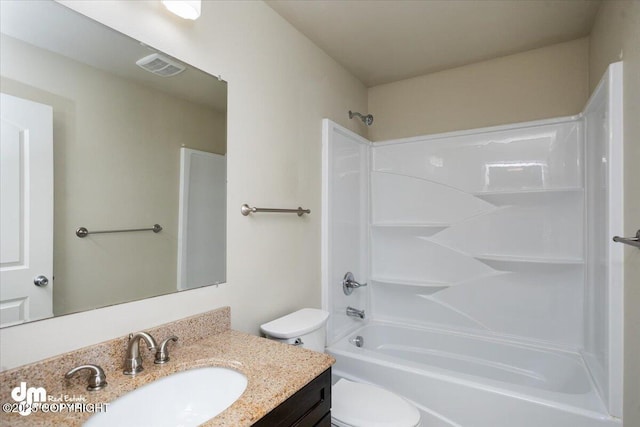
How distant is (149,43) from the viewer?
121cm

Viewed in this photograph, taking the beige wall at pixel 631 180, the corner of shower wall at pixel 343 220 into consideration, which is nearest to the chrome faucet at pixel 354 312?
the corner of shower wall at pixel 343 220

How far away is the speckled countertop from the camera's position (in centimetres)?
83

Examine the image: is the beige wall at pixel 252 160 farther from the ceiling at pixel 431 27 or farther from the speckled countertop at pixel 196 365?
the ceiling at pixel 431 27

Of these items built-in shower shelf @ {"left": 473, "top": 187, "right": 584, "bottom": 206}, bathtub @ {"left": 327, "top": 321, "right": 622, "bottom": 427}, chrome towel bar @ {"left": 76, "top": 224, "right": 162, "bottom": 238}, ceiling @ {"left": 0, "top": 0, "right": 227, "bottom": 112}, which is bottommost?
bathtub @ {"left": 327, "top": 321, "right": 622, "bottom": 427}

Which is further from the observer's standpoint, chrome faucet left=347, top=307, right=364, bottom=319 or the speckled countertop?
chrome faucet left=347, top=307, right=364, bottom=319

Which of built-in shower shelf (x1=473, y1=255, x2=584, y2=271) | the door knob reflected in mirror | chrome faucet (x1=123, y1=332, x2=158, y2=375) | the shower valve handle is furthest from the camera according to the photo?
the shower valve handle

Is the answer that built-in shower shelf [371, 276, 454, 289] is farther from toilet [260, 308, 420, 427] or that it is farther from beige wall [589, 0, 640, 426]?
beige wall [589, 0, 640, 426]

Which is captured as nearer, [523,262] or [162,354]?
[162,354]

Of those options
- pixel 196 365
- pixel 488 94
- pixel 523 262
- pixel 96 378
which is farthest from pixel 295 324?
pixel 488 94

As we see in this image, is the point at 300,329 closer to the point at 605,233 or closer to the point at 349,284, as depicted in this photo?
the point at 349,284

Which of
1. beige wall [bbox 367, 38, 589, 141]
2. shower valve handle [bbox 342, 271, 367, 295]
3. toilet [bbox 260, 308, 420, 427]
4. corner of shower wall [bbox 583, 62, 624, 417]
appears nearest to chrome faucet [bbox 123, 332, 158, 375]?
toilet [bbox 260, 308, 420, 427]

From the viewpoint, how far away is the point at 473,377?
5.62 feet

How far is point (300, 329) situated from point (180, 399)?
2.18 feet

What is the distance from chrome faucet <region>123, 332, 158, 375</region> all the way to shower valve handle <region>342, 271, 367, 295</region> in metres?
1.57
